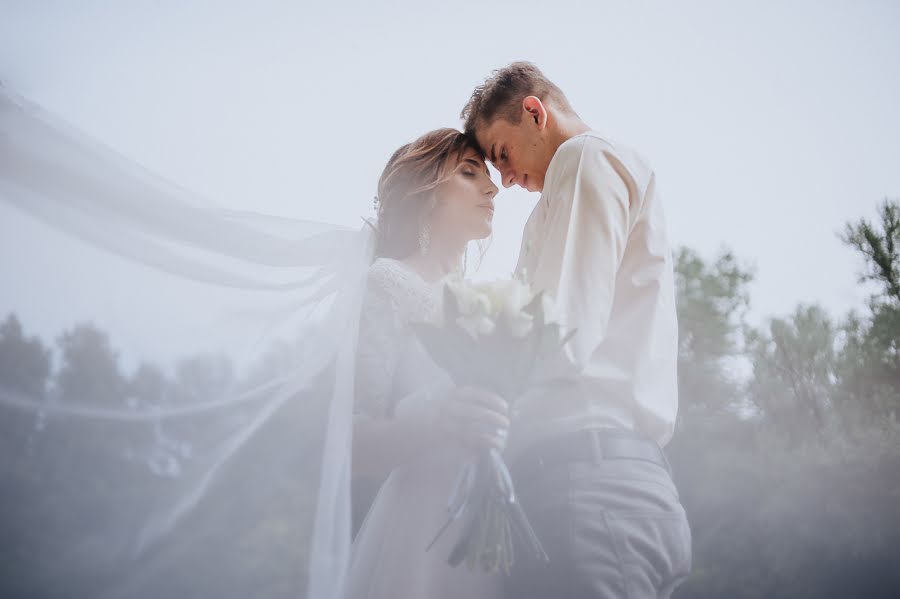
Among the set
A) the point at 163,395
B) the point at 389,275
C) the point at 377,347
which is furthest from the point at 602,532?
the point at 389,275

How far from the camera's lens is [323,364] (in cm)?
138

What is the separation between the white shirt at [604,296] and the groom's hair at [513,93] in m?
0.64

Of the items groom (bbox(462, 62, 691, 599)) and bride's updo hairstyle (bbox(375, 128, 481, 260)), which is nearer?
groom (bbox(462, 62, 691, 599))

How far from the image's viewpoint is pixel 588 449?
1.11m

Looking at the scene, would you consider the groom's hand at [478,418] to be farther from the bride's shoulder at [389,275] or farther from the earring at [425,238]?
the earring at [425,238]

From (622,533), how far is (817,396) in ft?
12.8

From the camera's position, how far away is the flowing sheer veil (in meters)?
0.99

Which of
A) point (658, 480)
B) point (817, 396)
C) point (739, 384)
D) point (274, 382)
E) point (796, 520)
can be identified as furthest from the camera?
point (739, 384)

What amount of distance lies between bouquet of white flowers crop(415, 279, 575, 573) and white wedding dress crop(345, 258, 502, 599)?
0.40 feet

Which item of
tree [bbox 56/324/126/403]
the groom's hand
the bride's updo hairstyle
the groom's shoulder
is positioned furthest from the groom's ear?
tree [bbox 56/324/126/403]

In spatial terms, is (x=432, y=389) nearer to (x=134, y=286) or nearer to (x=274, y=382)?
(x=274, y=382)

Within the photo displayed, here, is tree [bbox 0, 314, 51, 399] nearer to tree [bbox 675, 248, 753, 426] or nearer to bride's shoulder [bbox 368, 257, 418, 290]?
bride's shoulder [bbox 368, 257, 418, 290]

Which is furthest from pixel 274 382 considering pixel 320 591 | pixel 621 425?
pixel 621 425

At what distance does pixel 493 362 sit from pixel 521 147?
104 cm
